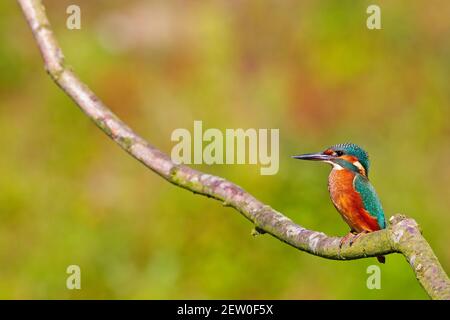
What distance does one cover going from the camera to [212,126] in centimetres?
511

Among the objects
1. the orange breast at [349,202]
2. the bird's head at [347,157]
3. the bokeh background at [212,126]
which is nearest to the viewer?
the orange breast at [349,202]

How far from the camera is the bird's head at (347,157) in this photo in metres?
2.62

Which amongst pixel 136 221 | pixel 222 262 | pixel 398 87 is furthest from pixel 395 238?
pixel 398 87

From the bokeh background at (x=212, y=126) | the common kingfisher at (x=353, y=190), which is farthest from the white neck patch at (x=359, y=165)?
the bokeh background at (x=212, y=126)

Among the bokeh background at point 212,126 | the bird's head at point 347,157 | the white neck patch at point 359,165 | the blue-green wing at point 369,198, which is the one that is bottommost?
the blue-green wing at point 369,198

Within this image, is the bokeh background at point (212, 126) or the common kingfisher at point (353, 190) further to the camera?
the bokeh background at point (212, 126)

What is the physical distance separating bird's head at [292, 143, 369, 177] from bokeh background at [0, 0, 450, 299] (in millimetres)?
1932

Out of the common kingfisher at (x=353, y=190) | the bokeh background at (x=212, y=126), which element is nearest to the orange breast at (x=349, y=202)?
the common kingfisher at (x=353, y=190)

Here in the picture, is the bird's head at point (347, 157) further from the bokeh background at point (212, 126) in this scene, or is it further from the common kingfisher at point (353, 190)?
the bokeh background at point (212, 126)

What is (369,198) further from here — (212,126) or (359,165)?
(212,126)

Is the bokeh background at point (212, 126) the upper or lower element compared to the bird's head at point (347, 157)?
upper

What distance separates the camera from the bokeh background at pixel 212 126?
15.6 feet

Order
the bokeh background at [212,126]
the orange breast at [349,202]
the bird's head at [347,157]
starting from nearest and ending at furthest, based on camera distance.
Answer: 1. the orange breast at [349,202]
2. the bird's head at [347,157]
3. the bokeh background at [212,126]

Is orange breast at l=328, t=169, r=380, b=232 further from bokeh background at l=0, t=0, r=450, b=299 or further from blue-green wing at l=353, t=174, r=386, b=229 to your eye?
bokeh background at l=0, t=0, r=450, b=299
